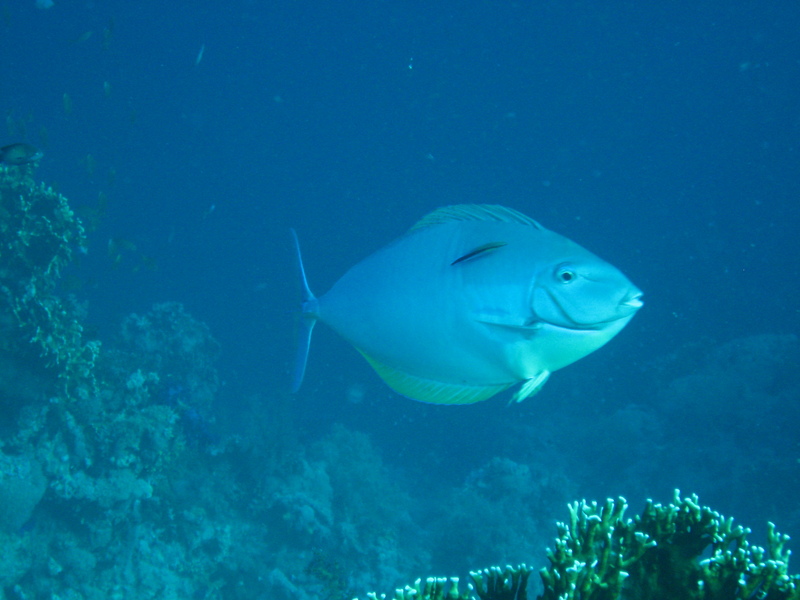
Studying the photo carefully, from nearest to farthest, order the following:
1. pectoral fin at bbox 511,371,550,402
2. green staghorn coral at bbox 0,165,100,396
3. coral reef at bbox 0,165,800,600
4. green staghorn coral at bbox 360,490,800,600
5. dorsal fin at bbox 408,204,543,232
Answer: pectoral fin at bbox 511,371,550,402 < dorsal fin at bbox 408,204,543,232 < green staghorn coral at bbox 360,490,800,600 < coral reef at bbox 0,165,800,600 < green staghorn coral at bbox 0,165,100,396

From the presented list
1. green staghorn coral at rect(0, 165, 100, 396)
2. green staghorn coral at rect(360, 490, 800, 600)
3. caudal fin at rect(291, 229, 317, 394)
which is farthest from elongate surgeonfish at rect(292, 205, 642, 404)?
green staghorn coral at rect(0, 165, 100, 396)

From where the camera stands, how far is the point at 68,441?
695 centimetres

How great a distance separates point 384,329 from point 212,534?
7.60 meters

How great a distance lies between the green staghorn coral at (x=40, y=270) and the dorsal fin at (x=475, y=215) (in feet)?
25.4

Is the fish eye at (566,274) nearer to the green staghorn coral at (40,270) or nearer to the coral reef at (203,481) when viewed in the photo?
the coral reef at (203,481)

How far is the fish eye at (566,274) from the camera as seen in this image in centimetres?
135

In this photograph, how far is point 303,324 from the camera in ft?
8.06

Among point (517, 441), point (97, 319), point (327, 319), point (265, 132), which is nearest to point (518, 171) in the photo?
point (265, 132)

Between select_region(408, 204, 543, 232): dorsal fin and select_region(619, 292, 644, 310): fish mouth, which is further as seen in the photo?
select_region(408, 204, 543, 232): dorsal fin

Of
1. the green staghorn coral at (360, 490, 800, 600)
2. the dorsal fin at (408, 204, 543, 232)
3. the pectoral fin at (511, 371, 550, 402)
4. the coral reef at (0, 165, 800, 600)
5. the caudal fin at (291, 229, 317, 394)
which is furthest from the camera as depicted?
the coral reef at (0, 165, 800, 600)

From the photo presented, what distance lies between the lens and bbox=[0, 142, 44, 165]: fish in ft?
17.6

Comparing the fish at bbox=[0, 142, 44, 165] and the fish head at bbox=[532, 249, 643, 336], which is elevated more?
the fish at bbox=[0, 142, 44, 165]

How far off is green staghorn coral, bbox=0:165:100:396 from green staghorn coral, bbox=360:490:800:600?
7383 millimetres

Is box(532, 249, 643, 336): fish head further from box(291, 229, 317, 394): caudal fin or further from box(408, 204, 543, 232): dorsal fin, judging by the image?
box(291, 229, 317, 394): caudal fin
